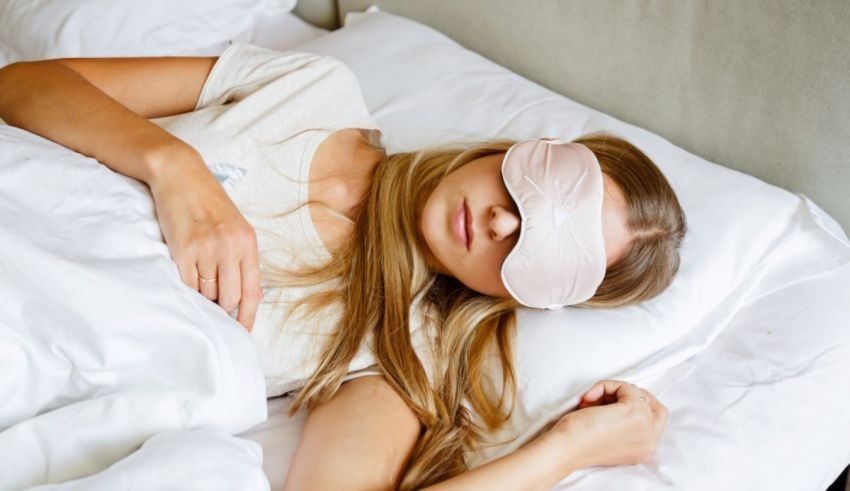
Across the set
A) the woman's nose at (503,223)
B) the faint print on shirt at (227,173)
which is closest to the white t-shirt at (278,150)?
the faint print on shirt at (227,173)

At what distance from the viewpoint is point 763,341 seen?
3.77 ft

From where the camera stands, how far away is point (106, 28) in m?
1.62

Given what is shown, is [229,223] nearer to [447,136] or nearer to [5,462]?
[5,462]

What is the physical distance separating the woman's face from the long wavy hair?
0.03 metres

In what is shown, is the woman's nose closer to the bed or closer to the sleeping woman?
the sleeping woman

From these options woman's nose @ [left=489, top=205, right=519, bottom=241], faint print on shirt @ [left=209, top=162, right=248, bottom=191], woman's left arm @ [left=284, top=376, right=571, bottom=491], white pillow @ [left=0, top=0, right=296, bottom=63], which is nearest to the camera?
woman's left arm @ [left=284, top=376, right=571, bottom=491]

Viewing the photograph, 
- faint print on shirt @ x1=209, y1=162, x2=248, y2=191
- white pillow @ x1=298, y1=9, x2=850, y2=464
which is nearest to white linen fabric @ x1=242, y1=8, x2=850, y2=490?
white pillow @ x1=298, y1=9, x2=850, y2=464

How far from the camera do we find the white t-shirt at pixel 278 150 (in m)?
1.15

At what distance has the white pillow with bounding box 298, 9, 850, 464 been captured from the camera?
44.1 inches

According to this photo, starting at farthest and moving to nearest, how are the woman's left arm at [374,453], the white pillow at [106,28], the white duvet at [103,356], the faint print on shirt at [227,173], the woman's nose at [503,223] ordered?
the white pillow at [106,28], the faint print on shirt at [227,173], the woman's nose at [503,223], the woman's left arm at [374,453], the white duvet at [103,356]

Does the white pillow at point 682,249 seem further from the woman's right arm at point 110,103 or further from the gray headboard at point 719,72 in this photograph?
the woman's right arm at point 110,103

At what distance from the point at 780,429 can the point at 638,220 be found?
0.33m

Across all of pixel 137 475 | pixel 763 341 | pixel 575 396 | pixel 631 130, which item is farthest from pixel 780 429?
pixel 137 475

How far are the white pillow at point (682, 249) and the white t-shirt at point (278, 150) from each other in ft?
0.55
